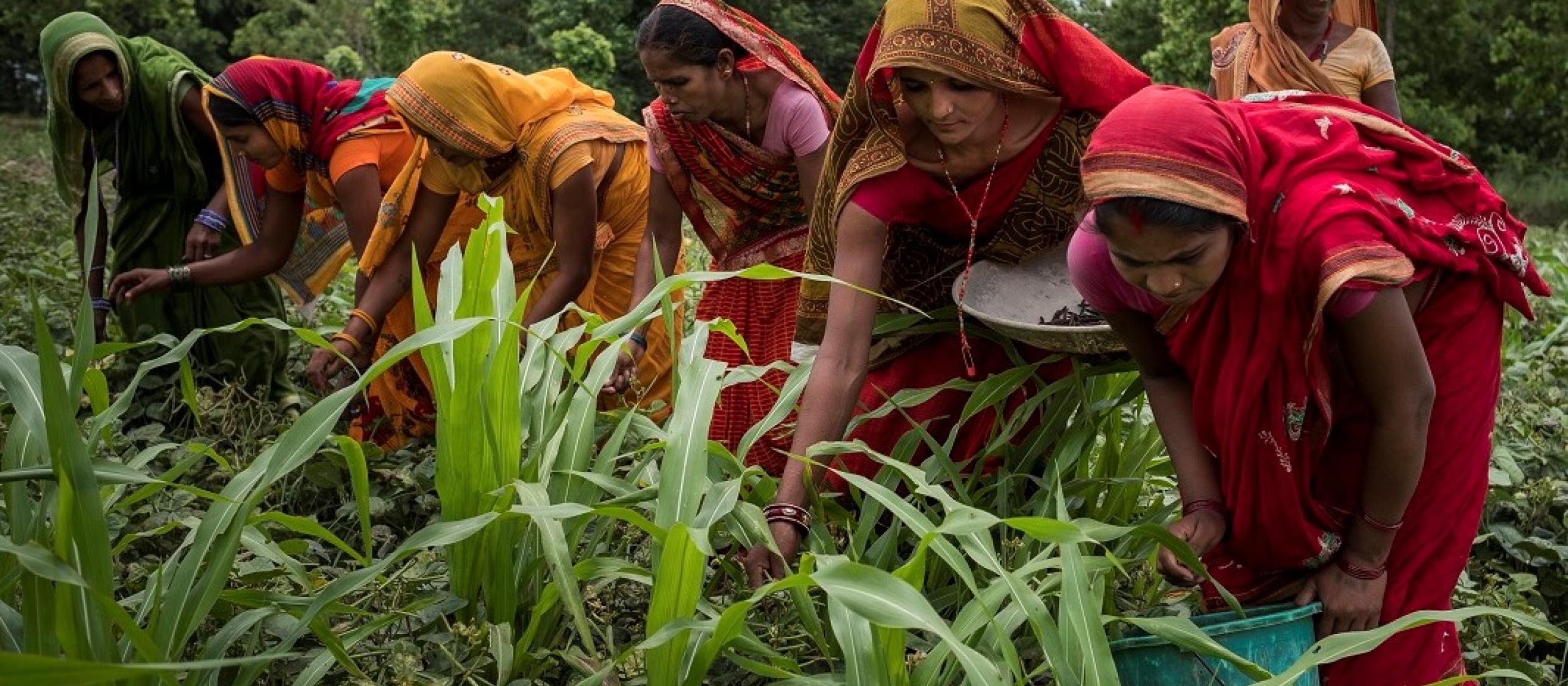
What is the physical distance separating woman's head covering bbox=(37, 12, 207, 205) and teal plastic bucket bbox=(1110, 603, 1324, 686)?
3329 mm

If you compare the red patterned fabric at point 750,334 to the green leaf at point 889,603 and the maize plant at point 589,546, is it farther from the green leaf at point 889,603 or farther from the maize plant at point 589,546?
the green leaf at point 889,603

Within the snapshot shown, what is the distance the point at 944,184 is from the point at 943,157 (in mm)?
62

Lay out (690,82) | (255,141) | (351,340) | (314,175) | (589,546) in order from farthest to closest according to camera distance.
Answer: (314,175) < (255,141) < (351,340) < (690,82) < (589,546)

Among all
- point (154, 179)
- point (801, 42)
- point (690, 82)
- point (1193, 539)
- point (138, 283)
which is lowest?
point (801, 42)

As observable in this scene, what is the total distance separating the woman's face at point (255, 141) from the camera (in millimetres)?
4098

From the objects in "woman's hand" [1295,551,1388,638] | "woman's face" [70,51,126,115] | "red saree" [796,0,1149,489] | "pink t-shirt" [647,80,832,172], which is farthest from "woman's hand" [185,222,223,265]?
"woman's hand" [1295,551,1388,638]

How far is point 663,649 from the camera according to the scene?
1.86 m

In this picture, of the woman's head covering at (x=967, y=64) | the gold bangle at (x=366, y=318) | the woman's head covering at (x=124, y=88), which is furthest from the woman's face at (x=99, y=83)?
the woman's head covering at (x=967, y=64)

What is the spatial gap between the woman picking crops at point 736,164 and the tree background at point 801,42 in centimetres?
1318

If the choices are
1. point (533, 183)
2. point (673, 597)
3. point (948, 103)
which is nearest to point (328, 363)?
point (533, 183)

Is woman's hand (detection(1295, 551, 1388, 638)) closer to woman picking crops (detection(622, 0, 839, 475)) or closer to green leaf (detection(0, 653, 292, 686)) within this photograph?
woman picking crops (detection(622, 0, 839, 475))

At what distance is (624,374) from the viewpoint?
3457 mm

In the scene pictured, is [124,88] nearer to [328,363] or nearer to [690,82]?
[328,363]

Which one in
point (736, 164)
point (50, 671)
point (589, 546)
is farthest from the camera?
point (736, 164)
